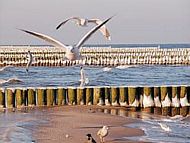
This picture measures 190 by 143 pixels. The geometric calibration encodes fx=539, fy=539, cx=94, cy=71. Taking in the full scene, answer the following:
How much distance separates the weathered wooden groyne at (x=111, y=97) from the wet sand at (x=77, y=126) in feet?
1.15

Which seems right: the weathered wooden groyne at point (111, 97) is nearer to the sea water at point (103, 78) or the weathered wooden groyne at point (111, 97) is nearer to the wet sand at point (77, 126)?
the wet sand at point (77, 126)

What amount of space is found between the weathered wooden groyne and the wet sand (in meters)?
0.35

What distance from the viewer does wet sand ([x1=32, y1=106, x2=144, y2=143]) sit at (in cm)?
1318

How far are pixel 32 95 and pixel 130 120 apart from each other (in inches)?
149

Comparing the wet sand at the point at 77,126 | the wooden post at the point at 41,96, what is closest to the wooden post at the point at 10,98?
the wooden post at the point at 41,96

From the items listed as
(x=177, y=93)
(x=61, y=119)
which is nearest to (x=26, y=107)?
(x=61, y=119)

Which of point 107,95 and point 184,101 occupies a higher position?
point 107,95

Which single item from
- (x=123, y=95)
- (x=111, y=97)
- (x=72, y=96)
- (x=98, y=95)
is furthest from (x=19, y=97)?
(x=123, y=95)

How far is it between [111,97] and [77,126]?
3504mm

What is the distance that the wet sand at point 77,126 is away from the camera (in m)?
13.2

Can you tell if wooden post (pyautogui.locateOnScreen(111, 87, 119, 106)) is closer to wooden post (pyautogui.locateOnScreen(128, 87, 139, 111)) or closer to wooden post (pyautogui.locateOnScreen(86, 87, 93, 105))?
wooden post (pyautogui.locateOnScreen(128, 87, 139, 111))

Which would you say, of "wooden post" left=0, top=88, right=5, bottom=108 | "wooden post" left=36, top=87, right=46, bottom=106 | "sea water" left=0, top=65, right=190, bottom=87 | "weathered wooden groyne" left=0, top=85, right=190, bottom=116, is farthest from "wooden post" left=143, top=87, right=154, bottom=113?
"sea water" left=0, top=65, right=190, bottom=87

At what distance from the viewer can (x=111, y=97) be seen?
18.5m

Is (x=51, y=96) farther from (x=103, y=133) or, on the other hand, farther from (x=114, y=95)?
(x=103, y=133)
